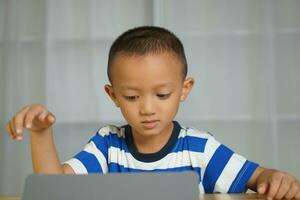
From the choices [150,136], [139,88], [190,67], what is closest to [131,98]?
[139,88]

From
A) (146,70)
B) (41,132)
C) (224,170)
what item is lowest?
(224,170)

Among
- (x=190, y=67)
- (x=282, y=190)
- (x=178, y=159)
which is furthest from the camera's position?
(x=190, y=67)

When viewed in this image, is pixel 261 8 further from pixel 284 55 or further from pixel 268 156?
pixel 268 156

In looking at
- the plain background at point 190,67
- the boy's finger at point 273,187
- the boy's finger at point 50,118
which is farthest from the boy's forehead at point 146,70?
the plain background at point 190,67

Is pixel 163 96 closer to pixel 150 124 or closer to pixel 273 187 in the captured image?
pixel 150 124

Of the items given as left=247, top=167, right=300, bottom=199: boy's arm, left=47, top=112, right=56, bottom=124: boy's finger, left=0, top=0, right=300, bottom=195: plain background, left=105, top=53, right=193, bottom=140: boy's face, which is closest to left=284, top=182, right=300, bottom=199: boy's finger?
left=247, top=167, right=300, bottom=199: boy's arm

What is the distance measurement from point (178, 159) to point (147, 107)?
0.20 metres

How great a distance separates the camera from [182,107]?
2512 millimetres

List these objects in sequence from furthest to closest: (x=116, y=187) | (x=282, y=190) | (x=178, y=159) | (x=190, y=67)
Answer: (x=190, y=67)
(x=178, y=159)
(x=282, y=190)
(x=116, y=187)

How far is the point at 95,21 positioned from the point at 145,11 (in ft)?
1.07

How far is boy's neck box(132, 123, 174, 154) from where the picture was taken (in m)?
0.92

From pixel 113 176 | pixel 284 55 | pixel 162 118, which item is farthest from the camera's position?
pixel 284 55

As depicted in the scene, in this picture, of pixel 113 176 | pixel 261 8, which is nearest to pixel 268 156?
pixel 261 8

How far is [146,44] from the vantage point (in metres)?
0.82
